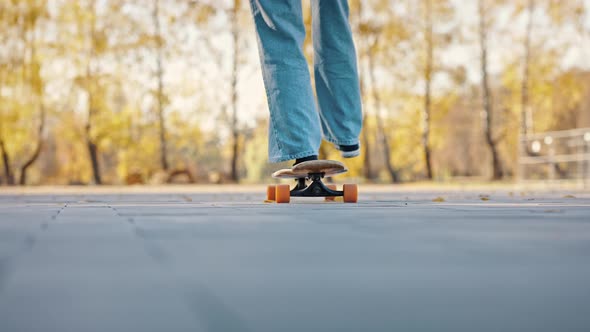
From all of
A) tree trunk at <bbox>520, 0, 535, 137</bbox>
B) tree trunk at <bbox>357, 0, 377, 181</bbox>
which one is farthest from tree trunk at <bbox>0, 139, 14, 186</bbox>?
tree trunk at <bbox>520, 0, 535, 137</bbox>

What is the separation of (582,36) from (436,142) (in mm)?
5531

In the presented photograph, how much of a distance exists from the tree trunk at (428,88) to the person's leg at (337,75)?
16920 millimetres

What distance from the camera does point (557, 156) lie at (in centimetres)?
1053

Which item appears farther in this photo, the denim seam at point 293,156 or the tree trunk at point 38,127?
the tree trunk at point 38,127

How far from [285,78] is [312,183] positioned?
1.72 ft

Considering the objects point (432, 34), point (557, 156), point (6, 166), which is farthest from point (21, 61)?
point (557, 156)

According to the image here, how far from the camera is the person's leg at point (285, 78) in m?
2.78

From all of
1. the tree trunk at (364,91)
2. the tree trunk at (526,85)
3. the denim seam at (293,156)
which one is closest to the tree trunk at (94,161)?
the tree trunk at (364,91)

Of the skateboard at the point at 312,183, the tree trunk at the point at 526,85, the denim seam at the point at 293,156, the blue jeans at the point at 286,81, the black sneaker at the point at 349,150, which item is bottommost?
the skateboard at the point at 312,183

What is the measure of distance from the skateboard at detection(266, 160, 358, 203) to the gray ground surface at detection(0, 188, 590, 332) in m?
1.32

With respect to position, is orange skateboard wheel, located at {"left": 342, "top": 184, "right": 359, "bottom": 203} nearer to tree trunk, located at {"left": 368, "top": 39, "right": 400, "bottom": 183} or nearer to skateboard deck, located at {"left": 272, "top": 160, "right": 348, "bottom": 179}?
skateboard deck, located at {"left": 272, "top": 160, "right": 348, "bottom": 179}

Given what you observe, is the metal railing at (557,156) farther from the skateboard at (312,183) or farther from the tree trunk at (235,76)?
the tree trunk at (235,76)

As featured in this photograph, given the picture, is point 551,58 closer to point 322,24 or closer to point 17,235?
point 322,24

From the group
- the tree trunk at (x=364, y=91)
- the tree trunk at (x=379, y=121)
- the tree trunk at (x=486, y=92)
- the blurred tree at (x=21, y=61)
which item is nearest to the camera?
the blurred tree at (x=21, y=61)
